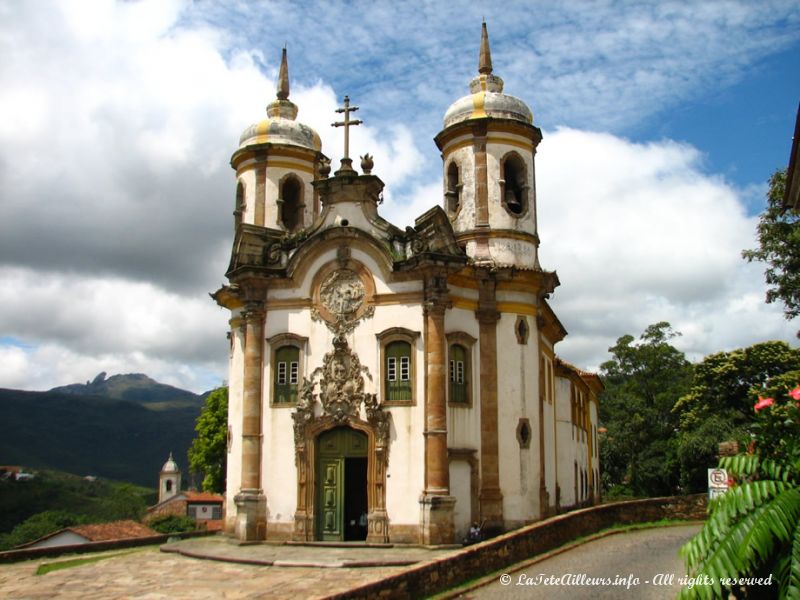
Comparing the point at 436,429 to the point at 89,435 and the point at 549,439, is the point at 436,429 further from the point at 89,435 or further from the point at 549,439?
the point at 89,435

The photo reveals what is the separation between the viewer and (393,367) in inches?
836

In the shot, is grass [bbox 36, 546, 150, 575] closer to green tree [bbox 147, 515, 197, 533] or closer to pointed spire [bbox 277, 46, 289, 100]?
pointed spire [bbox 277, 46, 289, 100]

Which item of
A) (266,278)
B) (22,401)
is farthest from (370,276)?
(22,401)

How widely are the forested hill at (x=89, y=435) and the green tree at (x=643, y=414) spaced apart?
102 m

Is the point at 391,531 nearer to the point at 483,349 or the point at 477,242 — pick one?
the point at 483,349

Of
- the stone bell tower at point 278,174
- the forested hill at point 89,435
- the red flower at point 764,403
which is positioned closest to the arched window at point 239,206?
the stone bell tower at point 278,174

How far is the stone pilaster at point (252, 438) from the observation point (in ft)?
69.7

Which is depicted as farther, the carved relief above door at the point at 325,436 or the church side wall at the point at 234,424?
the church side wall at the point at 234,424

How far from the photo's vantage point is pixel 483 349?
72.5 feet

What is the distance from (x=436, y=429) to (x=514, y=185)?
8.57 m

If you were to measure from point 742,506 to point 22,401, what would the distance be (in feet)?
550

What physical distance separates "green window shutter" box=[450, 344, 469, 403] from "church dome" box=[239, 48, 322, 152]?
9.07 metres

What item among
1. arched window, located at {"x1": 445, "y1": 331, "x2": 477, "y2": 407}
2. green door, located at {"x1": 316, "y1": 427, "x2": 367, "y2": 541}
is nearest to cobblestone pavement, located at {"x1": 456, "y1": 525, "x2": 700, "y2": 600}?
arched window, located at {"x1": 445, "y1": 331, "x2": 477, "y2": 407}

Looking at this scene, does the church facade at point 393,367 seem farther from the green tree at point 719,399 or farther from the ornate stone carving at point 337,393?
the green tree at point 719,399
